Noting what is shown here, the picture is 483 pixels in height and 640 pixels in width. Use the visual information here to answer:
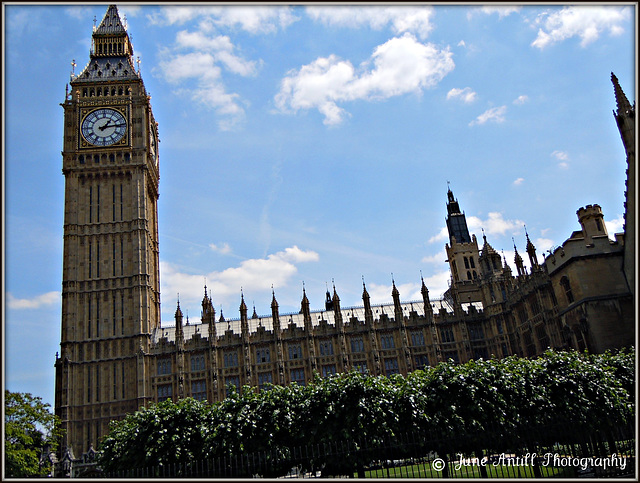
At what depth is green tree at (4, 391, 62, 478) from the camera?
124 feet

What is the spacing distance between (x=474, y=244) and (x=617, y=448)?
51.9 meters

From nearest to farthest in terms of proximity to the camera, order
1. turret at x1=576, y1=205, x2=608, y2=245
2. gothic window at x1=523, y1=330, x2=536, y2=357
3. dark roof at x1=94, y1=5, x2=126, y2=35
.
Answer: turret at x1=576, y1=205, x2=608, y2=245
gothic window at x1=523, y1=330, x2=536, y2=357
dark roof at x1=94, y1=5, x2=126, y2=35

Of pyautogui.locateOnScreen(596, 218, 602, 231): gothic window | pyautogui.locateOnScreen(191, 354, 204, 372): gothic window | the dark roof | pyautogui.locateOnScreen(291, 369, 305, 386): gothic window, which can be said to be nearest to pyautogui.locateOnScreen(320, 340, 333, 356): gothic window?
pyautogui.locateOnScreen(291, 369, 305, 386): gothic window

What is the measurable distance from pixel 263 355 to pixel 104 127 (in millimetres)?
35064

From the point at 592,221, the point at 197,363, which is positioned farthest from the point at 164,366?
the point at 592,221

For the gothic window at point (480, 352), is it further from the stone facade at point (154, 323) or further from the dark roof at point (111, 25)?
the dark roof at point (111, 25)

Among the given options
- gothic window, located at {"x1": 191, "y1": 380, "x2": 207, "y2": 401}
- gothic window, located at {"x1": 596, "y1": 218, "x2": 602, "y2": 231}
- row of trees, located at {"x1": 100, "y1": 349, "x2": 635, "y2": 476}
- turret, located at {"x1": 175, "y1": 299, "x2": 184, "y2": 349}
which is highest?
gothic window, located at {"x1": 596, "y1": 218, "x2": 602, "y2": 231}

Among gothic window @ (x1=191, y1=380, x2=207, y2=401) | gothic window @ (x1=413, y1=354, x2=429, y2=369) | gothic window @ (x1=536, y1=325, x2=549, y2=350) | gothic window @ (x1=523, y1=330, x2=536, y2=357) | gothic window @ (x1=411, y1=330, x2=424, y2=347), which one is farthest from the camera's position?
gothic window @ (x1=411, y1=330, x2=424, y2=347)

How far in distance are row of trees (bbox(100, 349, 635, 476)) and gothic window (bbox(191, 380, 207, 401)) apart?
84.5 feet

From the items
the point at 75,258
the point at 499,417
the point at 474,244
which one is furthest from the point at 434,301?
the point at 75,258

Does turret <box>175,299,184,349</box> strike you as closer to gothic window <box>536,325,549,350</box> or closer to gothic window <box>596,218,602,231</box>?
gothic window <box>536,325,549,350</box>

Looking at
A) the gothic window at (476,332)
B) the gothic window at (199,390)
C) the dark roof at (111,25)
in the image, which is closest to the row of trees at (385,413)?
the gothic window at (199,390)

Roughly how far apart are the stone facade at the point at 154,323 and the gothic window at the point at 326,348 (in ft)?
0.38

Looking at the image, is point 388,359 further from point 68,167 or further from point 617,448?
point 68,167
